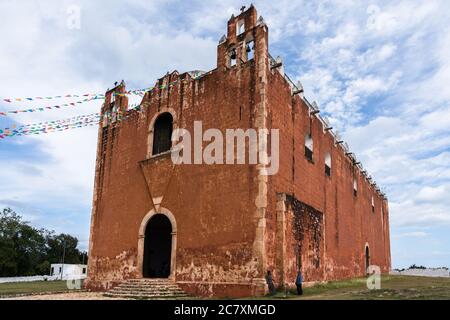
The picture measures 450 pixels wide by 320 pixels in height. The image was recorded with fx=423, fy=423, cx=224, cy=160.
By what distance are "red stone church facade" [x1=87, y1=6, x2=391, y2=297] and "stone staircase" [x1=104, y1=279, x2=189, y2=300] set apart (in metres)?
0.38

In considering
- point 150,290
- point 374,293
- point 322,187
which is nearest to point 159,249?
point 150,290

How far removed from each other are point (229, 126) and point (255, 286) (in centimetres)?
488

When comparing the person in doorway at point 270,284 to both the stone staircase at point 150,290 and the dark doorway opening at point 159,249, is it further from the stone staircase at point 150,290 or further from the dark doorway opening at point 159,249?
the dark doorway opening at point 159,249

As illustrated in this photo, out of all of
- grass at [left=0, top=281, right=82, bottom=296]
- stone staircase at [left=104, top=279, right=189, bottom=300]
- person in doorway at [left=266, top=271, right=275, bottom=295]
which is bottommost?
grass at [left=0, top=281, right=82, bottom=296]

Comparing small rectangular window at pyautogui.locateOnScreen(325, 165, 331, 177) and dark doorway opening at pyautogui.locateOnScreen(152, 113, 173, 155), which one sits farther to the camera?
small rectangular window at pyautogui.locateOnScreen(325, 165, 331, 177)

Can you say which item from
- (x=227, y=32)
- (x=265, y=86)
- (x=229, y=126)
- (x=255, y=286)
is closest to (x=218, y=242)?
(x=255, y=286)

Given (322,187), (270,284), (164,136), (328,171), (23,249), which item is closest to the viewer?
(270,284)

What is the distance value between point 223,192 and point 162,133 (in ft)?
14.9

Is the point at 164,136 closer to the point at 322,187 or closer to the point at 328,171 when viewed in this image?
the point at 322,187

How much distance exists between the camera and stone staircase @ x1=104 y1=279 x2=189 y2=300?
40.2ft

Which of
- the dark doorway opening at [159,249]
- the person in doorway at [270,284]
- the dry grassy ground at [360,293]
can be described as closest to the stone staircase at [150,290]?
the dry grassy ground at [360,293]

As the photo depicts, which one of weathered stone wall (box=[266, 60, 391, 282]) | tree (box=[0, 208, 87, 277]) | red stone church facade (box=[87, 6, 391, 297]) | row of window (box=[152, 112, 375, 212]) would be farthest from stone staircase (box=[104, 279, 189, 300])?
tree (box=[0, 208, 87, 277])

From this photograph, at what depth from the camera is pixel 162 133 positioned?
16.1m

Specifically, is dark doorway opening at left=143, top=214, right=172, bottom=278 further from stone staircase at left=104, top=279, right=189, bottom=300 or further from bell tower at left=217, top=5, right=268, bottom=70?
bell tower at left=217, top=5, right=268, bottom=70
